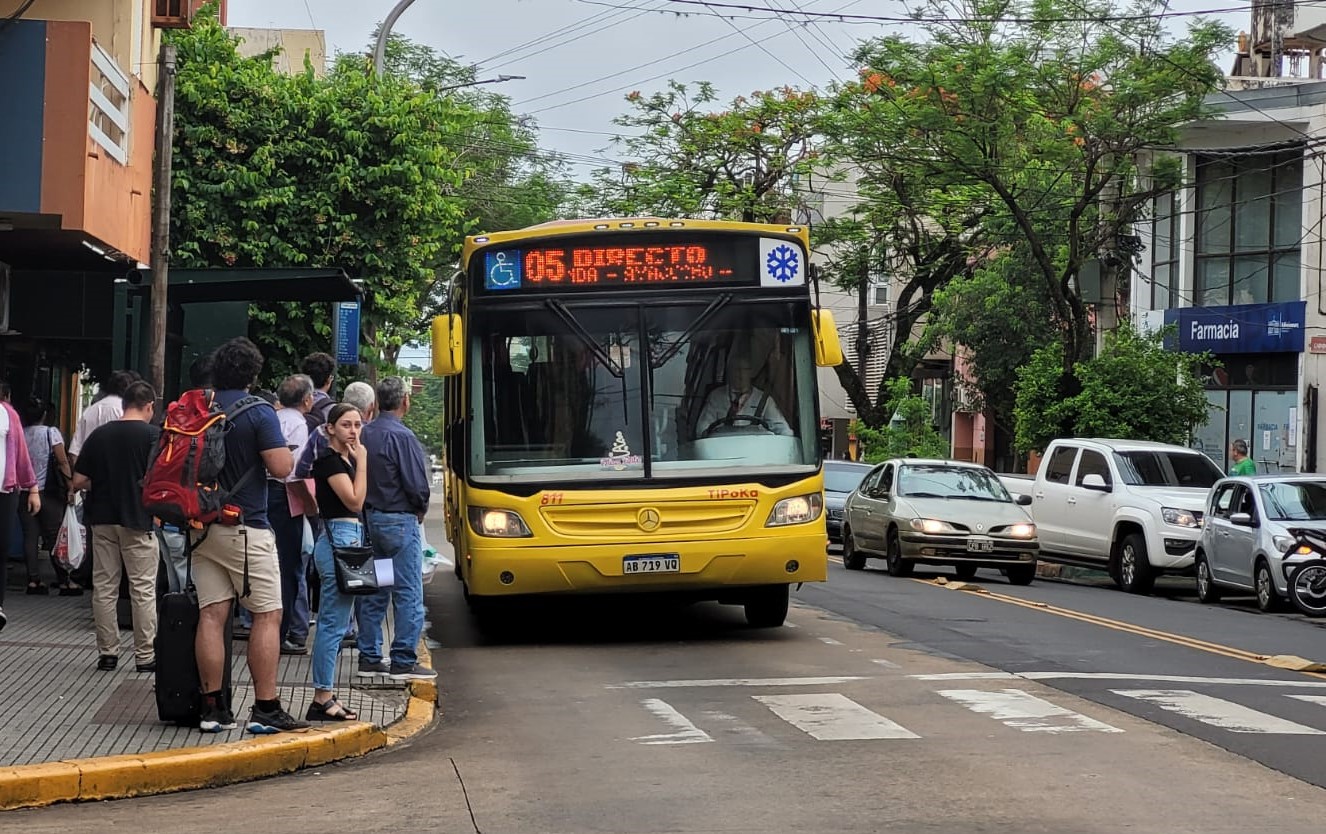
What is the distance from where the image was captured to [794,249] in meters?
14.4

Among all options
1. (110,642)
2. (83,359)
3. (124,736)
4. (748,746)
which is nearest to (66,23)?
(110,642)

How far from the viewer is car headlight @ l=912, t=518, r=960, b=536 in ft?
74.5

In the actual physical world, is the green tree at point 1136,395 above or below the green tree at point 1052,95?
below

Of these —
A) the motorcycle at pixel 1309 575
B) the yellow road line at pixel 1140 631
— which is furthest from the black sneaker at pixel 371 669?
the motorcycle at pixel 1309 575

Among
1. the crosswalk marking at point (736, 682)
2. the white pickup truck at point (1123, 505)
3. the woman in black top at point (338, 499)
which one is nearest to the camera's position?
the woman in black top at point (338, 499)

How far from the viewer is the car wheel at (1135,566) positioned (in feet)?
74.9

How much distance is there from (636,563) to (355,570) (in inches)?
159

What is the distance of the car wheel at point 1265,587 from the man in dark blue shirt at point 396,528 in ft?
37.4

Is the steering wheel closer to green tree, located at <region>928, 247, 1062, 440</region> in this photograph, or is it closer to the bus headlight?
the bus headlight

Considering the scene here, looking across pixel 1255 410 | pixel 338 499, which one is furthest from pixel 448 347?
pixel 1255 410

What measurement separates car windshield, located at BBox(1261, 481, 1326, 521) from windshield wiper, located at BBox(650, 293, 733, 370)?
864 cm

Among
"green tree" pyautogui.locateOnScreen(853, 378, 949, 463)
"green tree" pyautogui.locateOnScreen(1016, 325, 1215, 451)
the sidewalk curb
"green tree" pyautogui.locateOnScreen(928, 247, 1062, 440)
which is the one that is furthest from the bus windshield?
"green tree" pyautogui.locateOnScreen(928, 247, 1062, 440)

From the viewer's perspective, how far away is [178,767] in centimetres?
830

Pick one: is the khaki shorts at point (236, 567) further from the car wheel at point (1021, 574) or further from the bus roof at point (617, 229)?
the car wheel at point (1021, 574)
